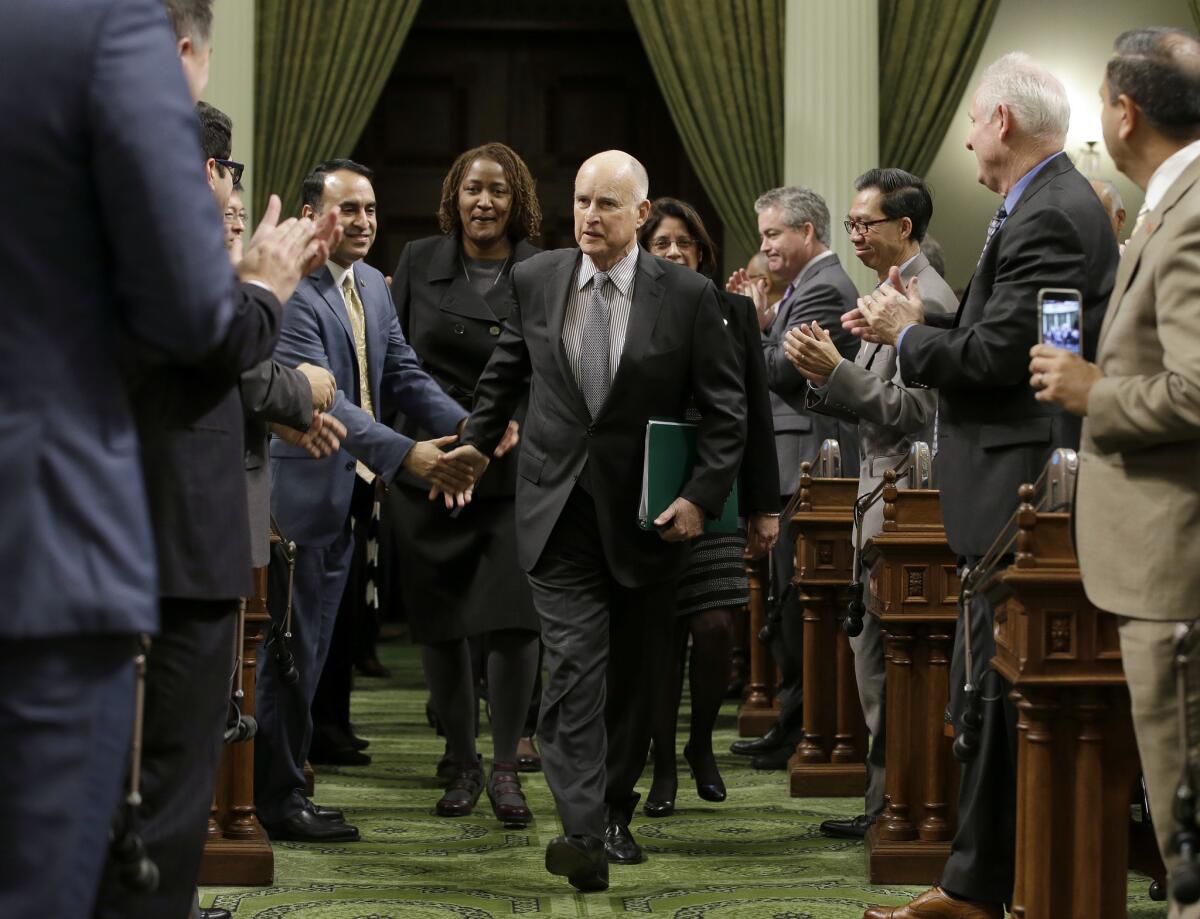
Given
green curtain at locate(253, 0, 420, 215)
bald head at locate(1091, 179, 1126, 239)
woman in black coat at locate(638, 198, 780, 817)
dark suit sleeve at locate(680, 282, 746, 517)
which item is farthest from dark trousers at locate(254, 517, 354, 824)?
Answer: green curtain at locate(253, 0, 420, 215)

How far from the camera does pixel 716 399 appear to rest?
3.79 metres

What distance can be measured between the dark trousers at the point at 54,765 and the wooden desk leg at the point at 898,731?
2478 millimetres

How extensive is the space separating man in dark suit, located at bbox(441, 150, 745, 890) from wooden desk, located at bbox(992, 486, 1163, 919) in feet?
3.51

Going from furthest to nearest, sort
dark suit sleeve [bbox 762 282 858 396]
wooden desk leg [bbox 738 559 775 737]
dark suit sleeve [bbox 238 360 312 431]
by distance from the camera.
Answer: wooden desk leg [bbox 738 559 775 737] < dark suit sleeve [bbox 762 282 858 396] < dark suit sleeve [bbox 238 360 312 431]

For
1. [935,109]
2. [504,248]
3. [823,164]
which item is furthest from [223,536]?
[935,109]

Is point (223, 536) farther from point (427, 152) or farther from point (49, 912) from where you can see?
point (427, 152)

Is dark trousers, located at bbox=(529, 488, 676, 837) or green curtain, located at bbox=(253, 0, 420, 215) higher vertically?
green curtain, located at bbox=(253, 0, 420, 215)

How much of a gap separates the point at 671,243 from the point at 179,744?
3.24 meters

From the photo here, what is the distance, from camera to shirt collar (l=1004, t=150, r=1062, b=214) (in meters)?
3.34

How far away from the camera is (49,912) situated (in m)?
1.62

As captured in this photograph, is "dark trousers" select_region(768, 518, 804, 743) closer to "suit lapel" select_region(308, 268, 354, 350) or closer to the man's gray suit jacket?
the man's gray suit jacket

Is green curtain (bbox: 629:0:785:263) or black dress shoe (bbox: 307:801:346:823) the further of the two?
green curtain (bbox: 629:0:785:263)

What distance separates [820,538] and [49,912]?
134 inches

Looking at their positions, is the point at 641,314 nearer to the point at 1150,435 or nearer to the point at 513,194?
the point at 513,194
